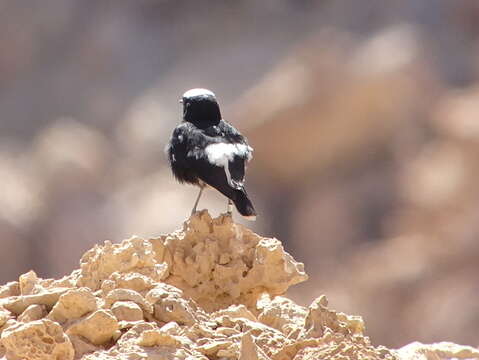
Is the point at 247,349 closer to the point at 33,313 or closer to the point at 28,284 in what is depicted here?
the point at 33,313

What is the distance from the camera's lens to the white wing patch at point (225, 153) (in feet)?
27.4

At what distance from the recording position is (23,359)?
5191 millimetres

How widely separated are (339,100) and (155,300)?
661 inches

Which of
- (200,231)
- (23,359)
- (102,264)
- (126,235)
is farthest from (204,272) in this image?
(126,235)

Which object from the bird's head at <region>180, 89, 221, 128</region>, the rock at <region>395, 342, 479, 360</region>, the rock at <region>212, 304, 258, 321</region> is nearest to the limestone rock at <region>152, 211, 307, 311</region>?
the rock at <region>395, 342, 479, 360</region>

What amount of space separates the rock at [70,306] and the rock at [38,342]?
181 mm

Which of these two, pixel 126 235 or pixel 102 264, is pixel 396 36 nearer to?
pixel 126 235

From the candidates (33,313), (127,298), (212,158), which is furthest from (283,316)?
(212,158)

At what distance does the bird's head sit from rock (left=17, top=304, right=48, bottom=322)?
11.4ft

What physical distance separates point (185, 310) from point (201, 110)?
351 centimetres

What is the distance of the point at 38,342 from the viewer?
521 centimetres

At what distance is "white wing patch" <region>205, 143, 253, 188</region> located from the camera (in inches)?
328

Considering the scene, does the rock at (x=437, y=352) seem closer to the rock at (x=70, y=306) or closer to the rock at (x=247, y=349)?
the rock at (x=247, y=349)

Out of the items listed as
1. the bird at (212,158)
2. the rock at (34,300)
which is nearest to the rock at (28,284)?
the rock at (34,300)
